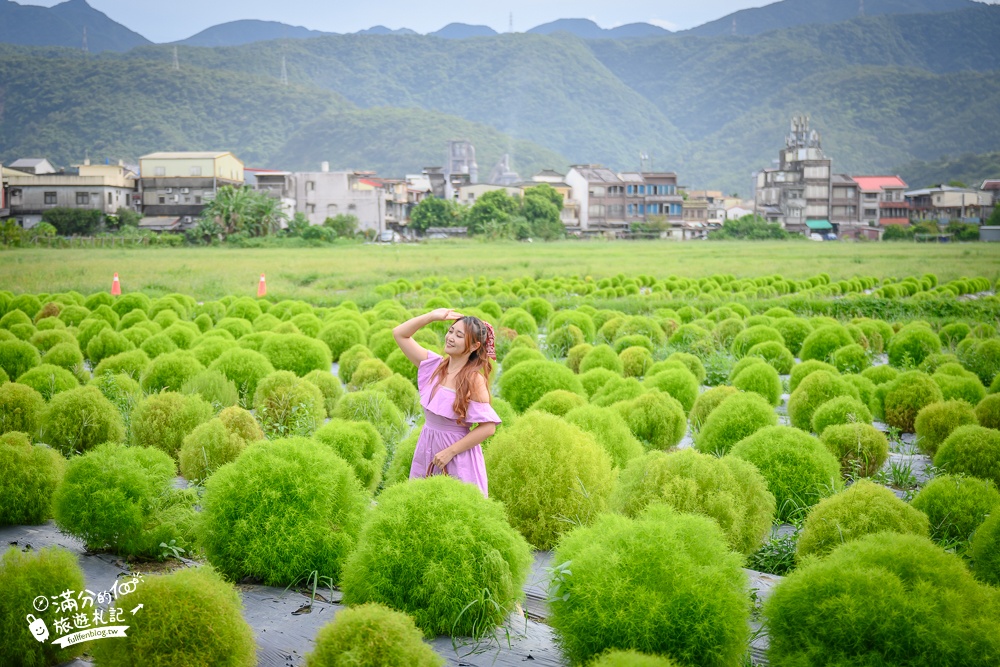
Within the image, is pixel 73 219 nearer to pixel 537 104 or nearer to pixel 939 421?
pixel 939 421

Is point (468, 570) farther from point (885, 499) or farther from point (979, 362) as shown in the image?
point (979, 362)

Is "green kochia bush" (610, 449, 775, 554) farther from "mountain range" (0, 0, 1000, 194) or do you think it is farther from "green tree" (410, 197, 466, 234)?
"green tree" (410, 197, 466, 234)

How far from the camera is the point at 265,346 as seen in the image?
11641 mm

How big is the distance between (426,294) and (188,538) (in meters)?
18.6

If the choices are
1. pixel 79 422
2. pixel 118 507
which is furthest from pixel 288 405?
pixel 118 507

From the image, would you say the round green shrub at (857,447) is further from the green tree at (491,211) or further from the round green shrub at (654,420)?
the green tree at (491,211)

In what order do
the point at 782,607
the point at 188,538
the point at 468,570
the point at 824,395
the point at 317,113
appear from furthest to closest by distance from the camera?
the point at 317,113 → the point at 824,395 → the point at 188,538 → the point at 468,570 → the point at 782,607

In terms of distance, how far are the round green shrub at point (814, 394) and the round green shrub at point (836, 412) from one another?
0.55 m

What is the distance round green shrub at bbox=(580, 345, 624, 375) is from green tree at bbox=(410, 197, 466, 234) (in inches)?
2552

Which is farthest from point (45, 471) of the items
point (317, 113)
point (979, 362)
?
point (317, 113)

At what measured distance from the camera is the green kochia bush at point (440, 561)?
14.4ft

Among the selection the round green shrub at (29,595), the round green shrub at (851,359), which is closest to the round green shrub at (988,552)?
the round green shrub at (29,595)

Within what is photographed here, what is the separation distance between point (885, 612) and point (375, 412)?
17.9 feet

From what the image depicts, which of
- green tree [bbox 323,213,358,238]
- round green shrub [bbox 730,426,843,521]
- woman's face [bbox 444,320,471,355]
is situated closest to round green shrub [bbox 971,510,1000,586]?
round green shrub [bbox 730,426,843,521]
